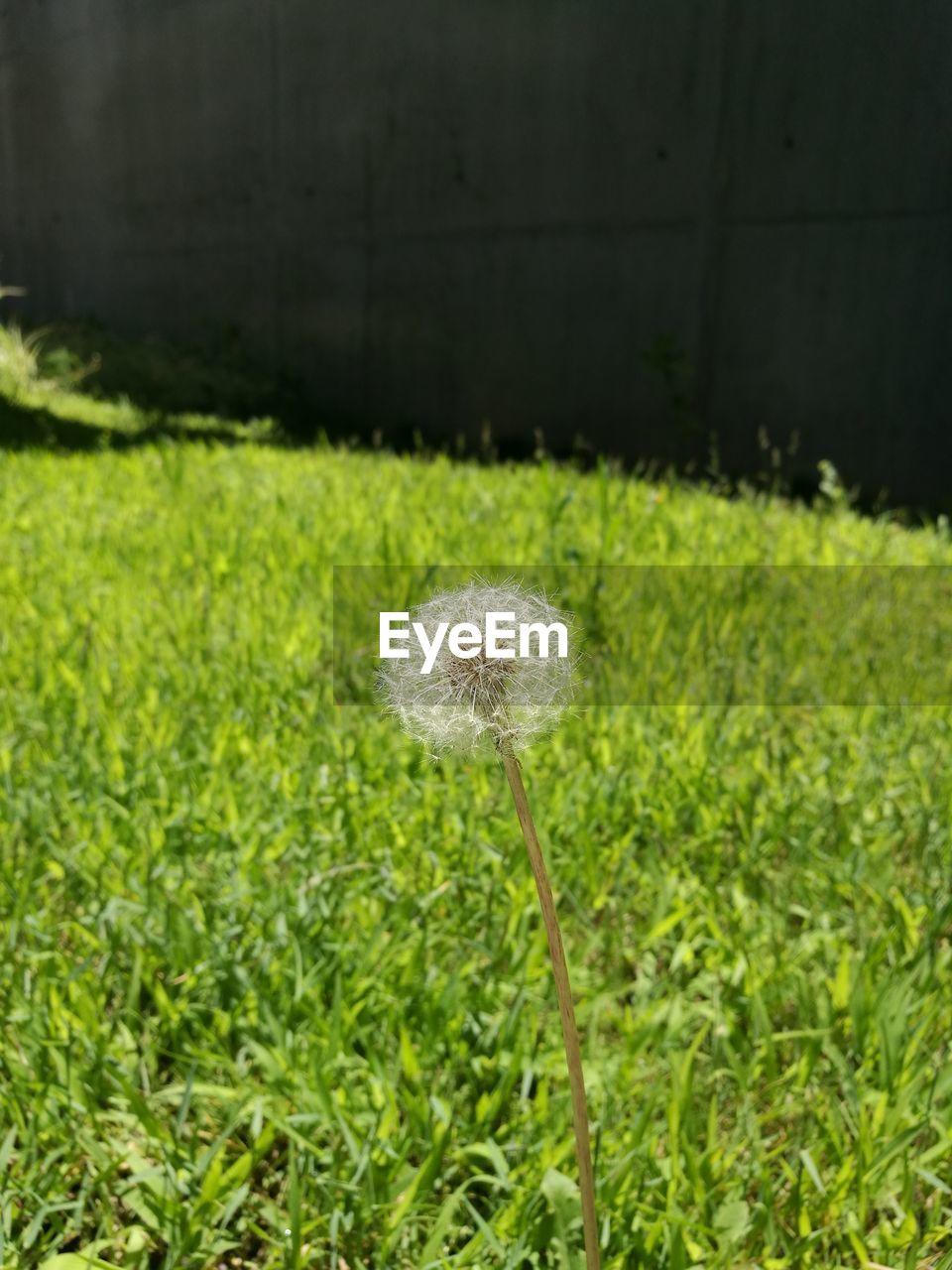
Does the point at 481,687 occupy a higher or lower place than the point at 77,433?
higher

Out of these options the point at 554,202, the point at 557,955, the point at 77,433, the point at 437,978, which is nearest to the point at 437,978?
the point at 437,978

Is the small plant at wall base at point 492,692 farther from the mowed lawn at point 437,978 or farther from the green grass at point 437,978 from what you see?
the mowed lawn at point 437,978

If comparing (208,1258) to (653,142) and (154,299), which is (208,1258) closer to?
(653,142)

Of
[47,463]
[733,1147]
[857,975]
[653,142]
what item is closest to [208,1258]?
[733,1147]

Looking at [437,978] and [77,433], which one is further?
[77,433]

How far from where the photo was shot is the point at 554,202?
757cm

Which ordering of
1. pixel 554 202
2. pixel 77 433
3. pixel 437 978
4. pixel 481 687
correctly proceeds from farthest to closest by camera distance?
pixel 554 202 < pixel 77 433 < pixel 437 978 < pixel 481 687

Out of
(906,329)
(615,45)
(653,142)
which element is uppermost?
(615,45)

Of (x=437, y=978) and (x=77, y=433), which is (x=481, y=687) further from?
(x=77, y=433)

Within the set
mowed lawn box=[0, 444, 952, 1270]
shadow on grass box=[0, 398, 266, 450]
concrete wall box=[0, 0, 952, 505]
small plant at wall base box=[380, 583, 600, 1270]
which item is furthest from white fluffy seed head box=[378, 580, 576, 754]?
concrete wall box=[0, 0, 952, 505]

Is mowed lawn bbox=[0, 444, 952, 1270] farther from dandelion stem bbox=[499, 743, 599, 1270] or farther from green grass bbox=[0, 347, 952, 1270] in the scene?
dandelion stem bbox=[499, 743, 599, 1270]

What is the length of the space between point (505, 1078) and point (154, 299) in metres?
11.3

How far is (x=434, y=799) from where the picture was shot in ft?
5.67

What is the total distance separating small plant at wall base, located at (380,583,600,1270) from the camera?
1.63 feet
